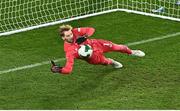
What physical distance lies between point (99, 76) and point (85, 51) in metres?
0.57

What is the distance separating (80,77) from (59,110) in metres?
1.19

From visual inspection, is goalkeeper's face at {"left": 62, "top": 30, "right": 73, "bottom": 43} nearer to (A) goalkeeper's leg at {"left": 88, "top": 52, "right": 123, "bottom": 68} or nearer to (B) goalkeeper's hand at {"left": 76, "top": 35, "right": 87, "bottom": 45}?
(B) goalkeeper's hand at {"left": 76, "top": 35, "right": 87, "bottom": 45}

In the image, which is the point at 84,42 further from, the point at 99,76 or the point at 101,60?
the point at 99,76

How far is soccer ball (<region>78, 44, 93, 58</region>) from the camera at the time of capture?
8531mm

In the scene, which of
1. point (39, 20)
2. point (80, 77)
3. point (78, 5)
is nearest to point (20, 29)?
point (39, 20)

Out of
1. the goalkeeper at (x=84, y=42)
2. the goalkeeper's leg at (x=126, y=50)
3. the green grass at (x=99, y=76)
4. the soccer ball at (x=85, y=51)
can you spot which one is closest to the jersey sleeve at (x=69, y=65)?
the goalkeeper at (x=84, y=42)

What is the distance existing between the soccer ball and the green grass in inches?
17.3

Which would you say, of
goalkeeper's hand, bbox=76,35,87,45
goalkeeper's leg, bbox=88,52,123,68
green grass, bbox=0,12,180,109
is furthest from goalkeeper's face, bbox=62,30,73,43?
green grass, bbox=0,12,180,109

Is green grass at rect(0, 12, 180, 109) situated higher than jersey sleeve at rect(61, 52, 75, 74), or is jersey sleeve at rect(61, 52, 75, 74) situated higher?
jersey sleeve at rect(61, 52, 75, 74)

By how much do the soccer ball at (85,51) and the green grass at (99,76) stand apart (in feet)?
1.44

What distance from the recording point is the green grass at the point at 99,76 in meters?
8.03

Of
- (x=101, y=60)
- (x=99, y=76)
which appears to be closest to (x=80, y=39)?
(x=101, y=60)

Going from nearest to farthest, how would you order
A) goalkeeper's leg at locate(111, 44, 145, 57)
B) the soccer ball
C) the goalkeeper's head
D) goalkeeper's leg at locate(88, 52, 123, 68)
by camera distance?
the goalkeeper's head < the soccer ball < goalkeeper's leg at locate(88, 52, 123, 68) < goalkeeper's leg at locate(111, 44, 145, 57)

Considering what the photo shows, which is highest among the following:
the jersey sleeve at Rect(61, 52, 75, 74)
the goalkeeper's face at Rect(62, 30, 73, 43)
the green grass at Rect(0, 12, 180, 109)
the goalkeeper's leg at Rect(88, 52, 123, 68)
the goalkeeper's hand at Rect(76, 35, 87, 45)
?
the goalkeeper's face at Rect(62, 30, 73, 43)
